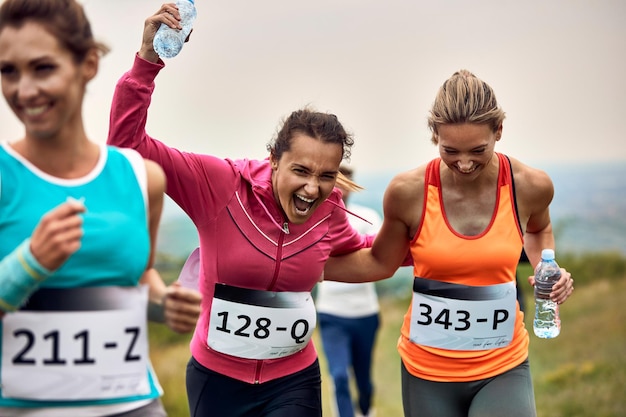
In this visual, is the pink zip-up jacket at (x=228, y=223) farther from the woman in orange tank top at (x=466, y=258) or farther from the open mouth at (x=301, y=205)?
the woman in orange tank top at (x=466, y=258)

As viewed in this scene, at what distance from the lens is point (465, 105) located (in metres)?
3.69

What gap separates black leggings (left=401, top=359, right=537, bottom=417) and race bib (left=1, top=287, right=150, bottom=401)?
65.9 inches

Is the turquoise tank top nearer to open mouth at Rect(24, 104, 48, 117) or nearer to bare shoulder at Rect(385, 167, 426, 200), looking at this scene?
open mouth at Rect(24, 104, 48, 117)

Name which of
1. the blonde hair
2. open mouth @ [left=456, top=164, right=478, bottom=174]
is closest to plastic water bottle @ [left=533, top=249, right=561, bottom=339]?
open mouth @ [left=456, top=164, right=478, bottom=174]

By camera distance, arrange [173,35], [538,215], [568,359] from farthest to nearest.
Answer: [568,359], [538,215], [173,35]

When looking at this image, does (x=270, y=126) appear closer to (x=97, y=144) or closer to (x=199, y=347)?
(x=199, y=347)

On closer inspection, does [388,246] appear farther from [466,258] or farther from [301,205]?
[301,205]

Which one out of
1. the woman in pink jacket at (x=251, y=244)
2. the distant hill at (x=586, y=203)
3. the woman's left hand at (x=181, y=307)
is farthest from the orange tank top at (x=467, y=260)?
the distant hill at (x=586, y=203)

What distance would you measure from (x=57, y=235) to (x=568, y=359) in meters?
7.90

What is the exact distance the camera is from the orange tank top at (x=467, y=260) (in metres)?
3.79

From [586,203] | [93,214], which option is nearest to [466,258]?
[93,214]

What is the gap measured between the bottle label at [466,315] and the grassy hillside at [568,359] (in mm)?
4800

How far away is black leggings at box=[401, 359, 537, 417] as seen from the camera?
A: 3.74 m

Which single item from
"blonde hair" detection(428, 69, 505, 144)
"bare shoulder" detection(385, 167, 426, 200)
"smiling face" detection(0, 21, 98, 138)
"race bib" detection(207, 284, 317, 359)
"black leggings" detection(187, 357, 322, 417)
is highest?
"smiling face" detection(0, 21, 98, 138)
